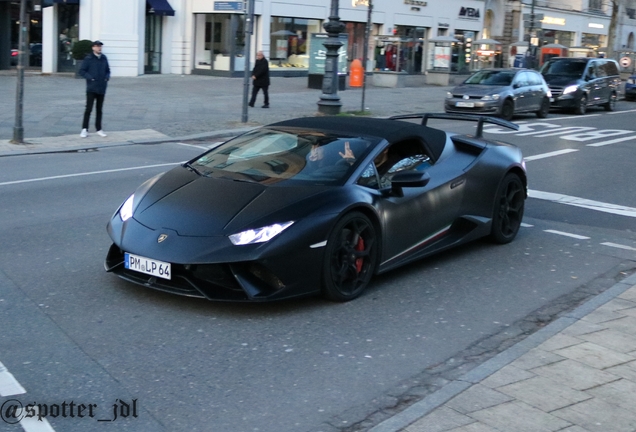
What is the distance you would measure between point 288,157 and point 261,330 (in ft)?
5.63

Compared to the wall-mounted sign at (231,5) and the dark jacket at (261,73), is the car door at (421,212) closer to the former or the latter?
the dark jacket at (261,73)

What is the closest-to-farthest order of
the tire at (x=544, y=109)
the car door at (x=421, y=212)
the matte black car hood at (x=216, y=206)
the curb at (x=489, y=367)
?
the curb at (x=489, y=367) → the matte black car hood at (x=216, y=206) → the car door at (x=421, y=212) → the tire at (x=544, y=109)

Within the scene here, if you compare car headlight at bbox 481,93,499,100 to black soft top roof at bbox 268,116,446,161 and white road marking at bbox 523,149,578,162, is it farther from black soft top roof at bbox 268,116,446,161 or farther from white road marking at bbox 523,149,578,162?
black soft top roof at bbox 268,116,446,161

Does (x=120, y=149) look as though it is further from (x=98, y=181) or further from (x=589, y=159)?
(x=589, y=159)

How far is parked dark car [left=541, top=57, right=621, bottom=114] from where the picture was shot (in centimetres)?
2720

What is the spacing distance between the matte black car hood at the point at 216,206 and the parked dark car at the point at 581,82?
22575mm

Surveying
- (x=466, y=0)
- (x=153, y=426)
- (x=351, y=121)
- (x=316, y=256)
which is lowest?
(x=153, y=426)

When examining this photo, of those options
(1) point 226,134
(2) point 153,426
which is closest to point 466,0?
(1) point 226,134

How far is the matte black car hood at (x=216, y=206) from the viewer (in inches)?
233

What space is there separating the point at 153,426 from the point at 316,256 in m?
2.08

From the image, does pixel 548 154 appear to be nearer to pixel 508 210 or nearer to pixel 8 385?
pixel 508 210

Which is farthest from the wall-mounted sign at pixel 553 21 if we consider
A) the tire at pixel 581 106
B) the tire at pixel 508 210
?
the tire at pixel 508 210

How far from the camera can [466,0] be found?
51.6 m

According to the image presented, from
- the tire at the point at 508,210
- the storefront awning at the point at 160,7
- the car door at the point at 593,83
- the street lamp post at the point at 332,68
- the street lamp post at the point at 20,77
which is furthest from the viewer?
the storefront awning at the point at 160,7
